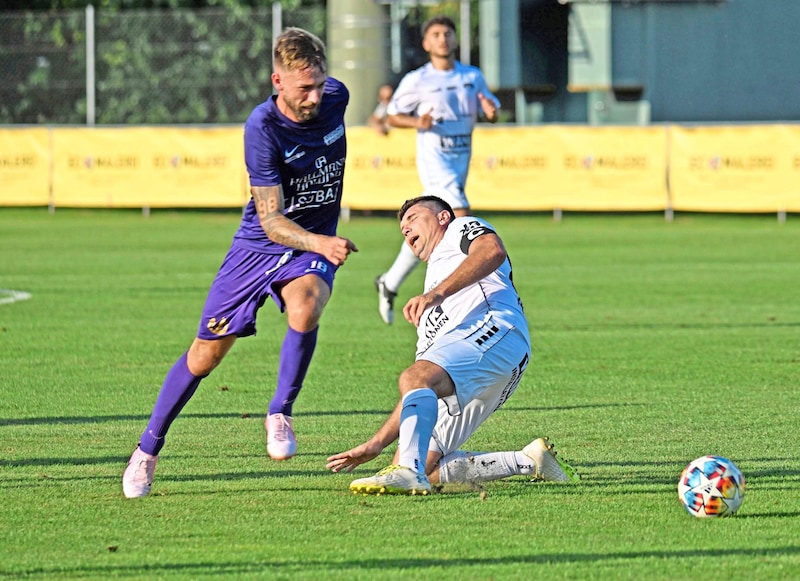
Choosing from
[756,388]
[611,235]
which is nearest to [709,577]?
[756,388]

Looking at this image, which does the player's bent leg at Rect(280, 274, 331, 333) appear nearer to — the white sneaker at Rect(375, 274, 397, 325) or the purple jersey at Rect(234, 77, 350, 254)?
the purple jersey at Rect(234, 77, 350, 254)

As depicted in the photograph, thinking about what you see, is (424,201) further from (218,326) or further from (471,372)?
A: (218,326)

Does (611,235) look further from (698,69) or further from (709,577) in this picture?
(709,577)

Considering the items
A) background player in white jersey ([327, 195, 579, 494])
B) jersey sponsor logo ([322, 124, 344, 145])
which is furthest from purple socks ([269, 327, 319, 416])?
jersey sponsor logo ([322, 124, 344, 145])

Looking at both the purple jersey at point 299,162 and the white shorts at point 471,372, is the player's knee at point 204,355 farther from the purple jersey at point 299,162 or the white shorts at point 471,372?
the white shorts at point 471,372

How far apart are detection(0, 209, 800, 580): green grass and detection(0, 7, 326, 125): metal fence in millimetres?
14178

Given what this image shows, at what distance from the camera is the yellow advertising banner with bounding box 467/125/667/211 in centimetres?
2478

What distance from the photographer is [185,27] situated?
3056 cm

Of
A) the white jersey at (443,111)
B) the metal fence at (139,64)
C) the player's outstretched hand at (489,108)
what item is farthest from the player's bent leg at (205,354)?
the metal fence at (139,64)

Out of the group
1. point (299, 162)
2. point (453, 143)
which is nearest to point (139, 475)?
point (299, 162)

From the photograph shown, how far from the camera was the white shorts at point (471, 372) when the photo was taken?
6.32 m

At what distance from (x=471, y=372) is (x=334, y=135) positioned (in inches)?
52.3

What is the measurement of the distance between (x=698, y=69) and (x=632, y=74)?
1.32 meters

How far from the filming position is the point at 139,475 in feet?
21.0
